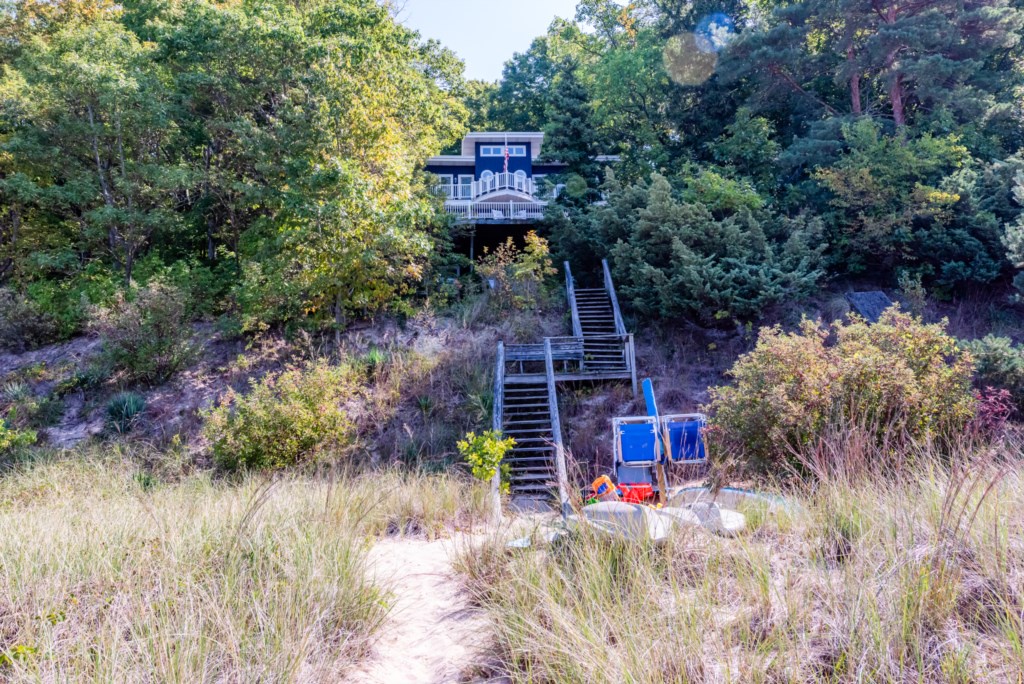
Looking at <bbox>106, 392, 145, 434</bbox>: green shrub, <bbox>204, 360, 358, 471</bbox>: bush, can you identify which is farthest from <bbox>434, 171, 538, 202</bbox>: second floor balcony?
<bbox>204, 360, 358, 471</bbox>: bush

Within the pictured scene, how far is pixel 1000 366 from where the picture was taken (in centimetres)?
942

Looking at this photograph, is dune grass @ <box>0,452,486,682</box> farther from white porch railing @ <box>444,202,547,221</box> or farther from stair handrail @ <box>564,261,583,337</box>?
white porch railing @ <box>444,202,547,221</box>

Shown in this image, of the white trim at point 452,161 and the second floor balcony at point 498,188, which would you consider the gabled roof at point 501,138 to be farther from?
the second floor balcony at point 498,188

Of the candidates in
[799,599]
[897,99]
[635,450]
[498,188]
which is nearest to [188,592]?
[799,599]

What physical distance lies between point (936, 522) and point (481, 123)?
110 feet

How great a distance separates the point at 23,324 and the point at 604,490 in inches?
707

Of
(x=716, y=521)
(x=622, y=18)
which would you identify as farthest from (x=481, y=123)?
(x=716, y=521)

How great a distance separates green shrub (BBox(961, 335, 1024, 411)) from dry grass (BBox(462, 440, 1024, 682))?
6080 mm

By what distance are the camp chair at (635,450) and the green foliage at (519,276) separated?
7.64 metres

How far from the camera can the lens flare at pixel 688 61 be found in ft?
68.8

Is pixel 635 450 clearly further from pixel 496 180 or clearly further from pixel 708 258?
pixel 496 180

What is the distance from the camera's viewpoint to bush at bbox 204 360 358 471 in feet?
36.6

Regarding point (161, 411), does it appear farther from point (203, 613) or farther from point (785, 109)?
point (785, 109)

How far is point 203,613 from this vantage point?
3.54 m
